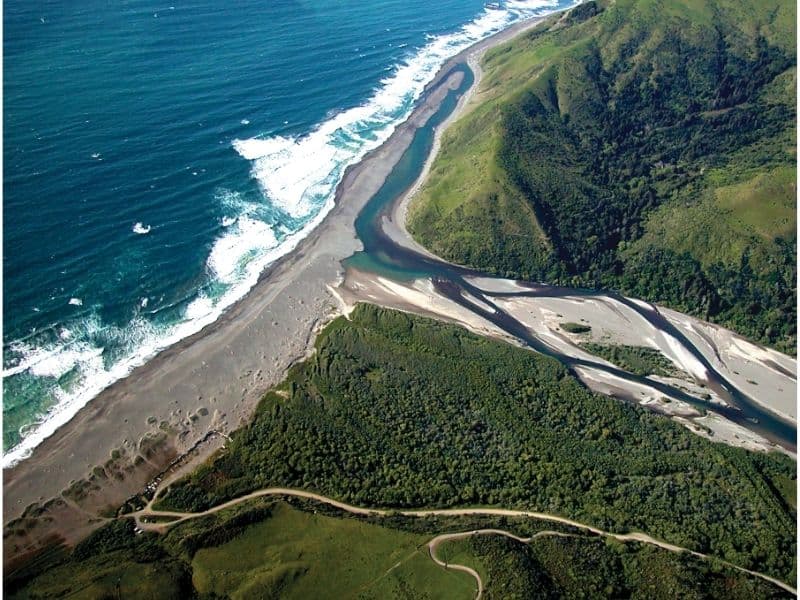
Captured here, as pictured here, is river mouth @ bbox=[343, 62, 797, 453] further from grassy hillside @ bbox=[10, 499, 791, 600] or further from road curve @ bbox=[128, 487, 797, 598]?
grassy hillside @ bbox=[10, 499, 791, 600]

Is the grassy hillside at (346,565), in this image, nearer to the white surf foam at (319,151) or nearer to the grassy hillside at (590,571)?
the grassy hillside at (590,571)

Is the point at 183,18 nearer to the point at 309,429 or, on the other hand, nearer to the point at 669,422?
the point at 309,429

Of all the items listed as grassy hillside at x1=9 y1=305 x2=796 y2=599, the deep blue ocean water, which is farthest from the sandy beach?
grassy hillside at x1=9 y1=305 x2=796 y2=599

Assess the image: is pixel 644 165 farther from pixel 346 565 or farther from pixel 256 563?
pixel 256 563

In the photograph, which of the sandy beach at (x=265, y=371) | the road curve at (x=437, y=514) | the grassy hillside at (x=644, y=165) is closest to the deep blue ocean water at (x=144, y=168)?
the sandy beach at (x=265, y=371)

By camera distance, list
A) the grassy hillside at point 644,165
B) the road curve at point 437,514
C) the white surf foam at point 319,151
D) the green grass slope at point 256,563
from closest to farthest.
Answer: the green grass slope at point 256,563 → the road curve at point 437,514 → the grassy hillside at point 644,165 → the white surf foam at point 319,151

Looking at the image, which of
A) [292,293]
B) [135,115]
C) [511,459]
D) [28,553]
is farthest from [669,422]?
[135,115]

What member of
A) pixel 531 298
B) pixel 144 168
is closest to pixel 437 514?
pixel 531 298

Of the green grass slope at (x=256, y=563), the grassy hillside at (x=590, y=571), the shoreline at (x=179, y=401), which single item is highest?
the shoreline at (x=179, y=401)
